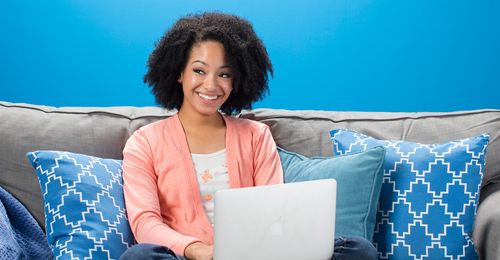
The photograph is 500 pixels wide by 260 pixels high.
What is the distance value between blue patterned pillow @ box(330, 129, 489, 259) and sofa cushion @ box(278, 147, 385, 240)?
0.06m

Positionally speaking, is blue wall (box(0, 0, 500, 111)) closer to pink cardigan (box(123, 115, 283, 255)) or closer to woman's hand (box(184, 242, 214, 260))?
pink cardigan (box(123, 115, 283, 255))

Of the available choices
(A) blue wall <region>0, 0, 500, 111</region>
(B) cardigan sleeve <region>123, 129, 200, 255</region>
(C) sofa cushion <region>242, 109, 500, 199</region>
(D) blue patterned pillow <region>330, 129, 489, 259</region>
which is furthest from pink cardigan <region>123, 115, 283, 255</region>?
(A) blue wall <region>0, 0, 500, 111</region>

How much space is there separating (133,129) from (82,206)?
1.14 feet

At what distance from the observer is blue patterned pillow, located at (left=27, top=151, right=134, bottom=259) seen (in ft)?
6.07

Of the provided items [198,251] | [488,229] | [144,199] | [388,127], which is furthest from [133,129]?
[488,229]

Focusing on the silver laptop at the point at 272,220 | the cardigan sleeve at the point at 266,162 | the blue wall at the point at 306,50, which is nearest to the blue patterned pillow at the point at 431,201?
the cardigan sleeve at the point at 266,162

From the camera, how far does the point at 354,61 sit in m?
2.86

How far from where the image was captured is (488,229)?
75.0 inches

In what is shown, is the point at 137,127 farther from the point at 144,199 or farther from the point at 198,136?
the point at 144,199

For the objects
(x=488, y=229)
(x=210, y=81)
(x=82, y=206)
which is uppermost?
(x=210, y=81)

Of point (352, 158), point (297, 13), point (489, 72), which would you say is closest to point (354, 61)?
point (297, 13)

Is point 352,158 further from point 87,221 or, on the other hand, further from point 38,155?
point 38,155

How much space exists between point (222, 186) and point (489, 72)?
1.32 m

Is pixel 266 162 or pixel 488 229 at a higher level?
pixel 266 162
